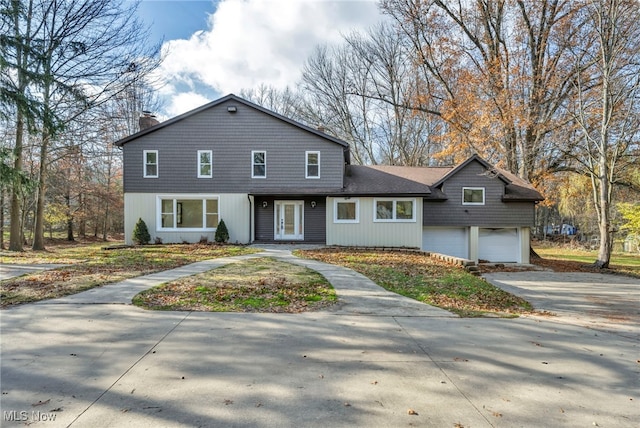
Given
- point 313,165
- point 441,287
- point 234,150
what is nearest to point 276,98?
point 234,150

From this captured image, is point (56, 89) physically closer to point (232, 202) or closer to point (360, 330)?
point (232, 202)

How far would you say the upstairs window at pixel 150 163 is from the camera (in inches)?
660

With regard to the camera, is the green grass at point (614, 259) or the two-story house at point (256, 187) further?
the green grass at point (614, 259)

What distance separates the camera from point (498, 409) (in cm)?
281

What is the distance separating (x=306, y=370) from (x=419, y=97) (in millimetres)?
22131

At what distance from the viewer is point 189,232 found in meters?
16.8

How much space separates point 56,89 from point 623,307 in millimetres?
16051

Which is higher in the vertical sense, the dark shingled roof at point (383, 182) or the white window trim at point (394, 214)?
the dark shingled roof at point (383, 182)

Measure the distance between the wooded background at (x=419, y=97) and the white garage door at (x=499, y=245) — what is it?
3.67 m

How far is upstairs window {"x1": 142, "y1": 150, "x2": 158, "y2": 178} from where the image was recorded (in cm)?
1675

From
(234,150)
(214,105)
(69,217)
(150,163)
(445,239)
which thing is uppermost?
(214,105)

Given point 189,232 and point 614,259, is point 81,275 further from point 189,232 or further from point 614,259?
point 614,259

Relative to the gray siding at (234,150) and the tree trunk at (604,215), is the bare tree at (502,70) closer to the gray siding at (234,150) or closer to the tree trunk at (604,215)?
the tree trunk at (604,215)

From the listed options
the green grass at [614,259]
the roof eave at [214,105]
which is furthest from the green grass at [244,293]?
the green grass at [614,259]
